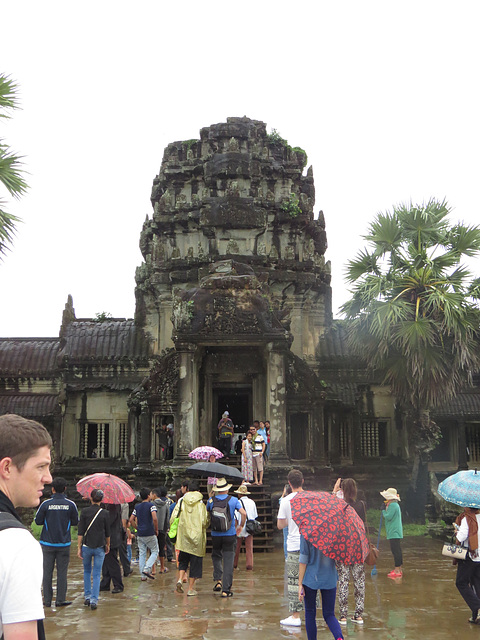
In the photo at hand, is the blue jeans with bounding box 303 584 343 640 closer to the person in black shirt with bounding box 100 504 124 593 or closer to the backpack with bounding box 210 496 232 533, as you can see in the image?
the backpack with bounding box 210 496 232 533

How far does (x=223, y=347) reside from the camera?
23703mm

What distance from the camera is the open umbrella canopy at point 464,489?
9.26 meters

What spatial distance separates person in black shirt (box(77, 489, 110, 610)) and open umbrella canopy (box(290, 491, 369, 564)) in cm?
378

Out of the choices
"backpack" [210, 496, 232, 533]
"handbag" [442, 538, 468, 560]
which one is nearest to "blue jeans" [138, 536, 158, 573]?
"backpack" [210, 496, 232, 533]

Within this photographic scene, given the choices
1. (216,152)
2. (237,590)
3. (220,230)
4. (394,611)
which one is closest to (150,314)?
(220,230)

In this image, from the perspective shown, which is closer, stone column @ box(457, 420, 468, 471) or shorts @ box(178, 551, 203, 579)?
shorts @ box(178, 551, 203, 579)

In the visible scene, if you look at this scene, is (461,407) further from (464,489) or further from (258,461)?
(464,489)

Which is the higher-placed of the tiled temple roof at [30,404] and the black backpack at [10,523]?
the tiled temple roof at [30,404]

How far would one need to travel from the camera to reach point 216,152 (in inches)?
1086

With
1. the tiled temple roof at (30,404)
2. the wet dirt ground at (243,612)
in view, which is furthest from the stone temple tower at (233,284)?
the wet dirt ground at (243,612)

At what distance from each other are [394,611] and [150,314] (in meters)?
20.3

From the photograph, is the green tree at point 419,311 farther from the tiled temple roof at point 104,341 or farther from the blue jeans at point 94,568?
the blue jeans at point 94,568

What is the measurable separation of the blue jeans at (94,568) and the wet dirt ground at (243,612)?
0.22m

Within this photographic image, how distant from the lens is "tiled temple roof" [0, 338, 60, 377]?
28.4m
